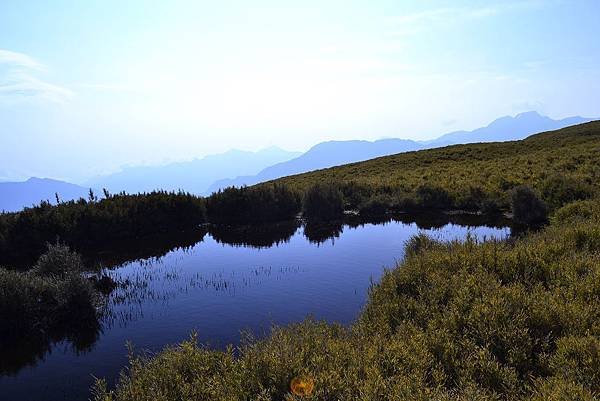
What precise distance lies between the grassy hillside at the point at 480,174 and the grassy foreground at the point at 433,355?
706 inches

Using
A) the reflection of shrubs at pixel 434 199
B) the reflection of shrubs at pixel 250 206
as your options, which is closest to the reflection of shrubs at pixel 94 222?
the reflection of shrubs at pixel 250 206

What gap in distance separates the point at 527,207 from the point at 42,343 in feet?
71.4

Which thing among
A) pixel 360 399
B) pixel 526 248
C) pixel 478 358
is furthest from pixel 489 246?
pixel 360 399

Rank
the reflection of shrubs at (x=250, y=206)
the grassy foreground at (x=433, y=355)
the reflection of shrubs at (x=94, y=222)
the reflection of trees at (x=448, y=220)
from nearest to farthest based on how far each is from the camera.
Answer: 1. the grassy foreground at (x=433, y=355)
2. the reflection of shrubs at (x=94, y=222)
3. the reflection of trees at (x=448, y=220)
4. the reflection of shrubs at (x=250, y=206)

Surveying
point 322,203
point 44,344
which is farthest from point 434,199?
point 44,344

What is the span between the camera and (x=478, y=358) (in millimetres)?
6418

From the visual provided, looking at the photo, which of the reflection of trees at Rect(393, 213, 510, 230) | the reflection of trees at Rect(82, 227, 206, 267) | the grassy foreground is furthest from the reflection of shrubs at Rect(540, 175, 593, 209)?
the reflection of trees at Rect(82, 227, 206, 267)

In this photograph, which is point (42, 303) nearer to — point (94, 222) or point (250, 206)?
point (94, 222)

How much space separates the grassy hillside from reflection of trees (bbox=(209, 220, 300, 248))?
724 cm

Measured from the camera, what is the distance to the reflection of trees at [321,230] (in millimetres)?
22869

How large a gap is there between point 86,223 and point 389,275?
16455 millimetres

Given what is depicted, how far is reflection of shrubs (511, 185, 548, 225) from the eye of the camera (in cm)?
2255

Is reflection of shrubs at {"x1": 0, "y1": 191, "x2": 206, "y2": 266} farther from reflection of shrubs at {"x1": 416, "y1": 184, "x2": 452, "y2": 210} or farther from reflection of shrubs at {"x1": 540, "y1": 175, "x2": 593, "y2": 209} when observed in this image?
reflection of shrubs at {"x1": 540, "y1": 175, "x2": 593, "y2": 209}

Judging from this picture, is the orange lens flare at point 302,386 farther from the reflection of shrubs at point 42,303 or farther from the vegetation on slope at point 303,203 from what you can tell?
the vegetation on slope at point 303,203
